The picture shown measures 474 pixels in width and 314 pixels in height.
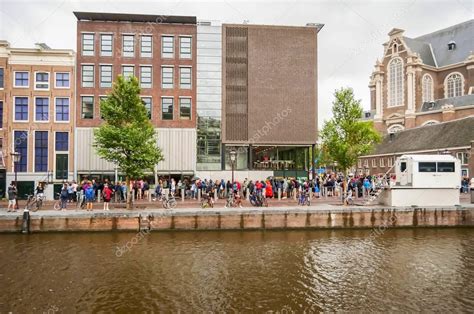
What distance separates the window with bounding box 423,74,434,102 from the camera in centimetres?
6644

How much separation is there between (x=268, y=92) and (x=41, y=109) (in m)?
22.0

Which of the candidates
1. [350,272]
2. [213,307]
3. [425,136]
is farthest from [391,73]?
[213,307]

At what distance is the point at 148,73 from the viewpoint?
114ft

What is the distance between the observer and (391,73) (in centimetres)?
6988

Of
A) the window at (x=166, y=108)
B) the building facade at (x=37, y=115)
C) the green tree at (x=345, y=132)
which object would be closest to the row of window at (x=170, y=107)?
the window at (x=166, y=108)

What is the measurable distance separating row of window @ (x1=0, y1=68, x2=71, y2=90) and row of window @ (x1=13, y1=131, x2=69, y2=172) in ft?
14.4

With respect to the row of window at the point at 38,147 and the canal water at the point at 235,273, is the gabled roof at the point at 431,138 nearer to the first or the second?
the canal water at the point at 235,273

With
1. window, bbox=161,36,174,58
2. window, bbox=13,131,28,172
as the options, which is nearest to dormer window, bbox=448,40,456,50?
window, bbox=161,36,174,58

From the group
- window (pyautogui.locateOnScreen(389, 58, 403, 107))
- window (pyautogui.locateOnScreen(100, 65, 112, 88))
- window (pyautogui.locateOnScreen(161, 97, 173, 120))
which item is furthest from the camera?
window (pyautogui.locateOnScreen(389, 58, 403, 107))

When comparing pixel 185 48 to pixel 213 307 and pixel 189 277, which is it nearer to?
pixel 189 277

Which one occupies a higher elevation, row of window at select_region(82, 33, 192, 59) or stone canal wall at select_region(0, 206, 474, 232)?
row of window at select_region(82, 33, 192, 59)

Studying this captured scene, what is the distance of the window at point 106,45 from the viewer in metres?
33.9

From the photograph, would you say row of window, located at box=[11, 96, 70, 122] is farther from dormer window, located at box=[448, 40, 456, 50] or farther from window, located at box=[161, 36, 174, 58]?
dormer window, located at box=[448, 40, 456, 50]

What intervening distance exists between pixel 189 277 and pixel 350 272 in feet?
18.5
